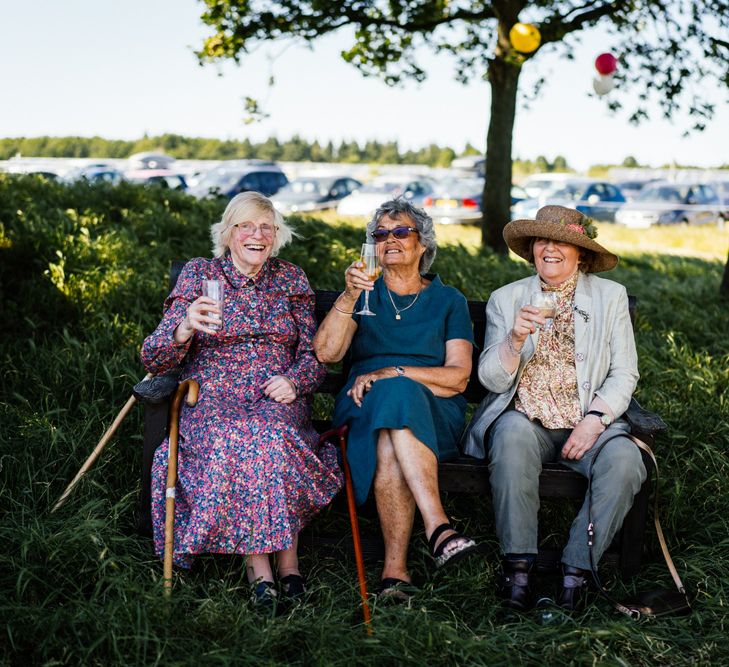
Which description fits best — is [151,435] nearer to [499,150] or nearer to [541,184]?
[499,150]

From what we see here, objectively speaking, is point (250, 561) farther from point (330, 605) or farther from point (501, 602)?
point (501, 602)

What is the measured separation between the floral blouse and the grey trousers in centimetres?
20

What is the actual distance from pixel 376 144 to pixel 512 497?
57666mm

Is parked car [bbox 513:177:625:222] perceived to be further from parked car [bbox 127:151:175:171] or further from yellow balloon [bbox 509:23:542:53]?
parked car [bbox 127:151:175:171]

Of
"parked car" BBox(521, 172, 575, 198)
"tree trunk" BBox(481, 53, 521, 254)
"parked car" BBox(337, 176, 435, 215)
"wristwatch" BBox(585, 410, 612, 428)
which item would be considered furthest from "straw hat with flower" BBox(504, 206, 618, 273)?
"parked car" BBox(521, 172, 575, 198)

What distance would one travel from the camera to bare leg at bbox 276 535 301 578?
3.48m

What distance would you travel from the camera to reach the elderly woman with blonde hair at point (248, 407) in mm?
3402

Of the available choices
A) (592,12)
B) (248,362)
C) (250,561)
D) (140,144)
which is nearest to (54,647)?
(250,561)

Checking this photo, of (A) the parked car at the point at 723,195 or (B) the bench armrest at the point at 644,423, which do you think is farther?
(A) the parked car at the point at 723,195

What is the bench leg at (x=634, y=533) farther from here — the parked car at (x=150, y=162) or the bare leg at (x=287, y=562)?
the parked car at (x=150, y=162)

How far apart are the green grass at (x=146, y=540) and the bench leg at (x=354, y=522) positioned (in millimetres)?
65

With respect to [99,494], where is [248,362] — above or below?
above

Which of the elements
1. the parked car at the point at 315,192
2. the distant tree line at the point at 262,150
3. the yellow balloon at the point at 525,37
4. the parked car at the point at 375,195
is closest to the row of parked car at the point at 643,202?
the parked car at the point at 375,195

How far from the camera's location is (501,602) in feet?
11.2
